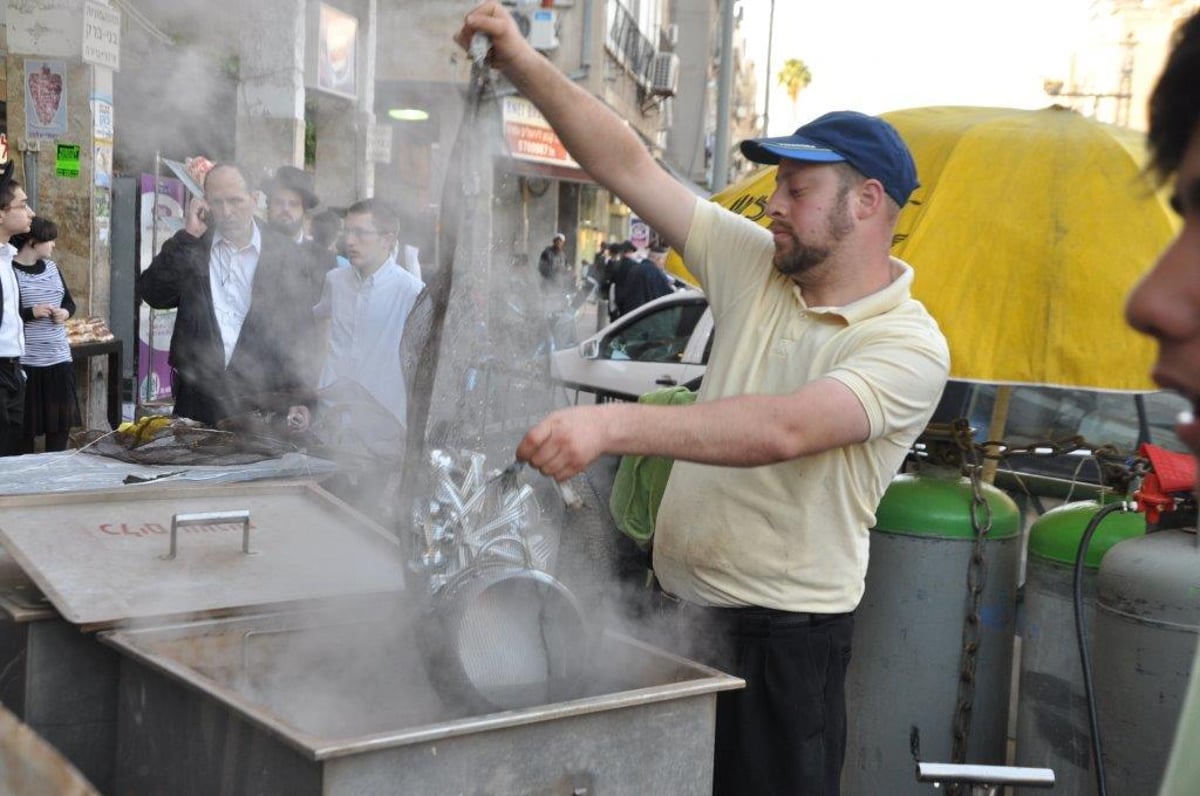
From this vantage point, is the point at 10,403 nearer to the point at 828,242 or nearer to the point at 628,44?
the point at 828,242

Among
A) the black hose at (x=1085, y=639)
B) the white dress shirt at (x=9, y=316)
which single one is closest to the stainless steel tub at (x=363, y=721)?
the black hose at (x=1085, y=639)

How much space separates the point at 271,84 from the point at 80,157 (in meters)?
4.12

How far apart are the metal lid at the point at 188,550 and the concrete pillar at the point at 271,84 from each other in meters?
1.75

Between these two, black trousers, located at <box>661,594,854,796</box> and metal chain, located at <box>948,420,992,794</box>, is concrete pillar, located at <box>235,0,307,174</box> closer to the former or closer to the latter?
black trousers, located at <box>661,594,854,796</box>

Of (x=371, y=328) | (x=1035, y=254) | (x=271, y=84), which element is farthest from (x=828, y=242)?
(x=271, y=84)

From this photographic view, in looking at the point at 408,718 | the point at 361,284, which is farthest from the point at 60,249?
the point at 408,718

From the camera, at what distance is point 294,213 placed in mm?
5660

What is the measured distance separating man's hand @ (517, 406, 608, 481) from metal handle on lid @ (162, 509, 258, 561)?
958 mm

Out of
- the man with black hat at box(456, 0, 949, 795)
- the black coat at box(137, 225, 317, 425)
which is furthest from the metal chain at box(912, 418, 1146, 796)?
the black coat at box(137, 225, 317, 425)

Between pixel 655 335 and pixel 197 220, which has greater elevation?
pixel 197 220

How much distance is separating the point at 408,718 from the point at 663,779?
499 millimetres

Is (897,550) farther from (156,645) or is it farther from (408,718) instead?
(156,645)

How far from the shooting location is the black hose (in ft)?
11.2

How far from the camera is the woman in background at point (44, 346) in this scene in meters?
6.77
